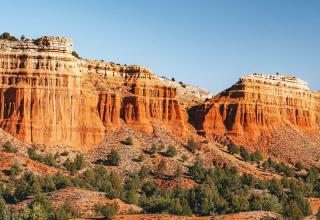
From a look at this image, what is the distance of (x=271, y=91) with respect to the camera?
479ft

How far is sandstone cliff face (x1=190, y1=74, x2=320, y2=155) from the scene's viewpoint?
140 metres

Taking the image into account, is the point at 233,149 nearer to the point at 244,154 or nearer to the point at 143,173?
the point at 244,154

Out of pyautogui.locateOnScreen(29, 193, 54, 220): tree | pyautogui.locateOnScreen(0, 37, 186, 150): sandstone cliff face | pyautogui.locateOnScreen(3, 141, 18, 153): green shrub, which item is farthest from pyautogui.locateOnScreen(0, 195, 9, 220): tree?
pyautogui.locateOnScreen(0, 37, 186, 150): sandstone cliff face

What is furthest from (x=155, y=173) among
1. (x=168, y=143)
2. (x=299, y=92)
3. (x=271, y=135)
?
(x=299, y=92)

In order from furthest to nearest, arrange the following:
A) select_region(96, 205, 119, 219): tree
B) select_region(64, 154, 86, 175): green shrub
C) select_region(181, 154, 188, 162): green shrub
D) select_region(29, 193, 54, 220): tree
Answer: select_region(181, 154, 188, 162): green shrub, select_region(64, 154, 86, 175): green shrub, select_region(96, 205, 119, 219): tree, select_region(29, 193, 54, 220): tree

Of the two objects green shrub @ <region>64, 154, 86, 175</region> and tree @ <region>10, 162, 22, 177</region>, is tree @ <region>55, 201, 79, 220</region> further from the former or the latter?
green shrub @ <region>64, 154, 86, 175</region>

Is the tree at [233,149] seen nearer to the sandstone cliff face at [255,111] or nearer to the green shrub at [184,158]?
the sandstone cliff face at [255,111]

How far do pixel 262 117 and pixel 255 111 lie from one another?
57.3 inches

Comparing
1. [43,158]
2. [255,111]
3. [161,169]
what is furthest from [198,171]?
[255,111]

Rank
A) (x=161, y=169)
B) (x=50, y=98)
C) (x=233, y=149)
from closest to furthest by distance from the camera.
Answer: (x=161, y=169)
(x=50, y=98)
(x=233, y=149)

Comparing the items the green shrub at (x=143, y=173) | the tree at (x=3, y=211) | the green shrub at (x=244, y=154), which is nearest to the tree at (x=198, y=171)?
the green shrub at (x=143, y=173)

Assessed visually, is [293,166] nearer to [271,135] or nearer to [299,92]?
[271,135]

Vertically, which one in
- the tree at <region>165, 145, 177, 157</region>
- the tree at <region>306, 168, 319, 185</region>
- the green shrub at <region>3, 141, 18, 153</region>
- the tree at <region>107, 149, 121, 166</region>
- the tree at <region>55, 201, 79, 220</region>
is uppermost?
the green shrub at <region>3, 141, 18, 153</region>

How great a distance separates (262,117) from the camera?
142m
